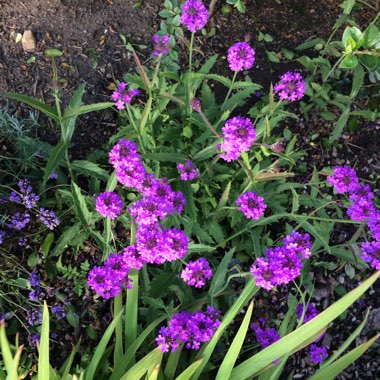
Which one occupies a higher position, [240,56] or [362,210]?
[240,56]

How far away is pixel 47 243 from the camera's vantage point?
88.1 inches

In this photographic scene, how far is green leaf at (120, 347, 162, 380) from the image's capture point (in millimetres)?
1540

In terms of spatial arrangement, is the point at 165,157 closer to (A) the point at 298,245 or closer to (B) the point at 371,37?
(A) the point at 298,245

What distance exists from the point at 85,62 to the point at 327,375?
187cm

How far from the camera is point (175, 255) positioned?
1.58 m

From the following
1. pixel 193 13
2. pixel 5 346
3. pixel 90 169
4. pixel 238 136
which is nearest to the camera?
pixel 5 346

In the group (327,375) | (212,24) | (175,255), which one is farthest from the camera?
(212,24)

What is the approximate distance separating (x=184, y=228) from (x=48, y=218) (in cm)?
59

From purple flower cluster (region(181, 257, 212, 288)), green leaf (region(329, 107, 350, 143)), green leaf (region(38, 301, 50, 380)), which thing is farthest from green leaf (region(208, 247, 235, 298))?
green leaf (region(329, 107, 350, 143))

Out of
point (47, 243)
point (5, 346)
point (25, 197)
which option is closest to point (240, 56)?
point (25, 197)

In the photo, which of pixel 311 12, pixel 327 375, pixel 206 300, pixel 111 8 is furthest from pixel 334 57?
pixel 327 375

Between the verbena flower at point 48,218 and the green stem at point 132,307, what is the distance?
52 cm

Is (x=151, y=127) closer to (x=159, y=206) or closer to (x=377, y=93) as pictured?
(x=159, y=206)

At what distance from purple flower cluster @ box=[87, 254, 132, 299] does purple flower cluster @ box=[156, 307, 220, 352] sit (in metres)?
0.22
